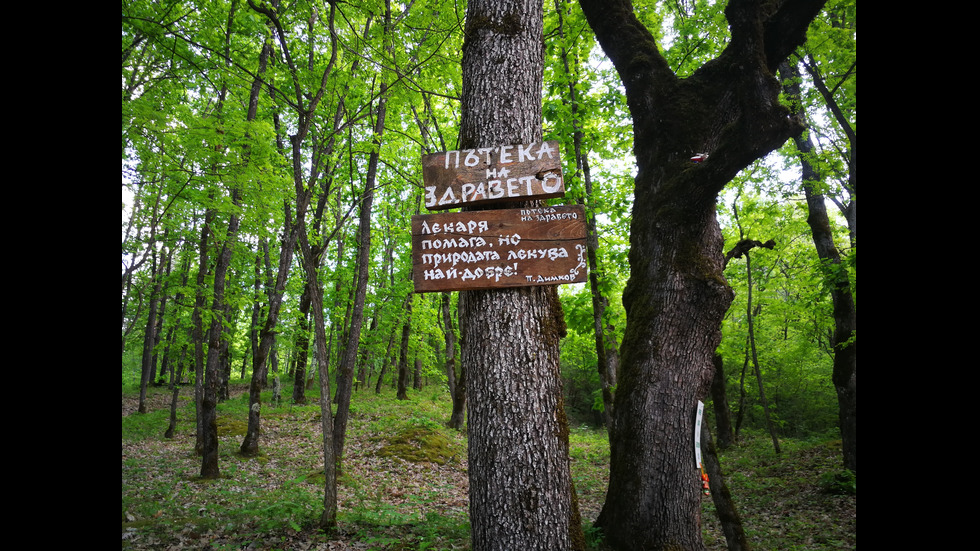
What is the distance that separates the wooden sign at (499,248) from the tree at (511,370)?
0.14m

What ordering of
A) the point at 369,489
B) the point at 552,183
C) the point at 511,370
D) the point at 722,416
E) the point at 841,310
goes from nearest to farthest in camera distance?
1. the point at 511,370
2. the point at 552,183
3. the point at 369,489
4. the point at 841,310
5. the point at 722,416

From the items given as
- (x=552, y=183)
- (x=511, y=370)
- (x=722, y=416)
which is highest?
(x=552, y=183)

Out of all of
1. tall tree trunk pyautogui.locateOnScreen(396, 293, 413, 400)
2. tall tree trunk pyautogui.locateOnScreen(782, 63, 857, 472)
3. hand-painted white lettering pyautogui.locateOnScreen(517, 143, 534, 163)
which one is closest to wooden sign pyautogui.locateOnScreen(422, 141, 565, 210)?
hand-painted white lettering pyautogui.locateOnScreen(517, 143, 534, 163)

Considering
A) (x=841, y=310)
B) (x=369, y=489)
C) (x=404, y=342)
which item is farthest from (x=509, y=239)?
(x=404, y=342)

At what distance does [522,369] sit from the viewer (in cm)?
260

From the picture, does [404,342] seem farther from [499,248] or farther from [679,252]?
[499,248]

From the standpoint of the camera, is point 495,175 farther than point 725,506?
No

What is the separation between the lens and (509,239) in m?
2.67

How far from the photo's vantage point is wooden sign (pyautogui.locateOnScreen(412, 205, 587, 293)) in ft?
8.70

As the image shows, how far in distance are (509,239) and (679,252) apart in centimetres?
247

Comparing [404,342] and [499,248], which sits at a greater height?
[499,248]

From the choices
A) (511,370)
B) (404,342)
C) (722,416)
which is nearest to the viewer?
(511,370)
